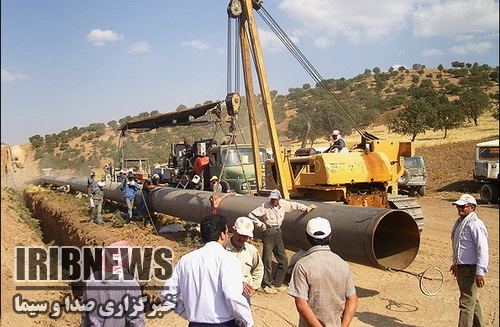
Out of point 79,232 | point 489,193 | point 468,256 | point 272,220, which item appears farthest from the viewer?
point 489,193

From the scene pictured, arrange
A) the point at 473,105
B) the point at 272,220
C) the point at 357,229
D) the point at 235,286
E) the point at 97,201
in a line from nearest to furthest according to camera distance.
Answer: the point at 235,286, the point at 357,229, the point at 272,220, the point at 97,201, the point at 473,105

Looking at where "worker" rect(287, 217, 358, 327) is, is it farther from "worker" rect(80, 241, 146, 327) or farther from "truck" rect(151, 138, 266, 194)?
"truck" rect(151, 138, 266, 194)

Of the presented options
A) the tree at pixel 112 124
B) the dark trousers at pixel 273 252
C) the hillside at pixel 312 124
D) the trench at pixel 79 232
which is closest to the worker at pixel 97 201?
the trench at pixel 79 232

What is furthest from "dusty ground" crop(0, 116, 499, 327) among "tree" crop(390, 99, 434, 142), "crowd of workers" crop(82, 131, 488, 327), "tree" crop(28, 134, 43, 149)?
"tree" crop(28, 134, 43, 149)

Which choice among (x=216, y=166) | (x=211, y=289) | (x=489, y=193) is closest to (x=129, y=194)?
(x=216, y=166)

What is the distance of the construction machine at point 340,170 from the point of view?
8672mm

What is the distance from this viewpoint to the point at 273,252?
7105mm

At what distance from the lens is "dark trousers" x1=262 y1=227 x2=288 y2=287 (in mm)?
6871

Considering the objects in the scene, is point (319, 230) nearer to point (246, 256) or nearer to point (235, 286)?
point (235, 286)

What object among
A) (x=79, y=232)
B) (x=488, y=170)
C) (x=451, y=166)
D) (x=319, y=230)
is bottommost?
(x=79, y=232)

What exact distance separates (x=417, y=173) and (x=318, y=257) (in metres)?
17.4

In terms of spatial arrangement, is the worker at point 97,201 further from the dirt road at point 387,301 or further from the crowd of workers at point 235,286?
the crowd of workers at point 235,286

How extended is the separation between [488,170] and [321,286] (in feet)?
50.4

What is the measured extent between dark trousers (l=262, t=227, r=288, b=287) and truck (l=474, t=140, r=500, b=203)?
12.2 meters
